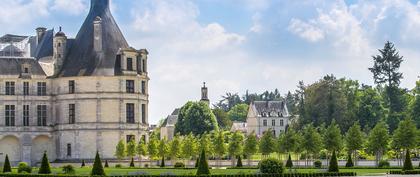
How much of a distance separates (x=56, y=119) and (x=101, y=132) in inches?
239

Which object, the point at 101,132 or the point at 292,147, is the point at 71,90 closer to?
the point at 101,132

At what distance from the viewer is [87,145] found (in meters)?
93.0

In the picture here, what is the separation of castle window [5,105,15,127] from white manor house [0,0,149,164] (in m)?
0.06

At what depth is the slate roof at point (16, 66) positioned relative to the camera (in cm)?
9425

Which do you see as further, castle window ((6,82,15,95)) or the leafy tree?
castle window ((6,82,15,95))

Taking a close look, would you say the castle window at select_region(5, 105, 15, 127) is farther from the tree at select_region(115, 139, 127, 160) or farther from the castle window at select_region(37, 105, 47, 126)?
the tree at select_region(115, 139, 127, 160)

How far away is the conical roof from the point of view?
93.6 m

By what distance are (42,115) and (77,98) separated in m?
4.91

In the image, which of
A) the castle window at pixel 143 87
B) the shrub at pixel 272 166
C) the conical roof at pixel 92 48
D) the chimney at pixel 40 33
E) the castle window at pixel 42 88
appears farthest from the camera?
the chimney at pixel 40 33

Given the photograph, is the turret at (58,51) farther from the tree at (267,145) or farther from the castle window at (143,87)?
the tree at (267,145)

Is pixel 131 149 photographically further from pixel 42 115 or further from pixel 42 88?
pixel 42 88

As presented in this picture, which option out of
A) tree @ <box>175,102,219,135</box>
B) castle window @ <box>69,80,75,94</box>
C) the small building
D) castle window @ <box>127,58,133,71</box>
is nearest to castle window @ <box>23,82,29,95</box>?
castle window @ <box>69,80,75,94</box>

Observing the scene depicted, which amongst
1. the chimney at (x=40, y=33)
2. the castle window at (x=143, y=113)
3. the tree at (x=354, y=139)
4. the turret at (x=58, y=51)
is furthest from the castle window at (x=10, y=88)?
the tree at (x=354, y=139)

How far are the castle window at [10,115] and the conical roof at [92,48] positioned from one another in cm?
639
